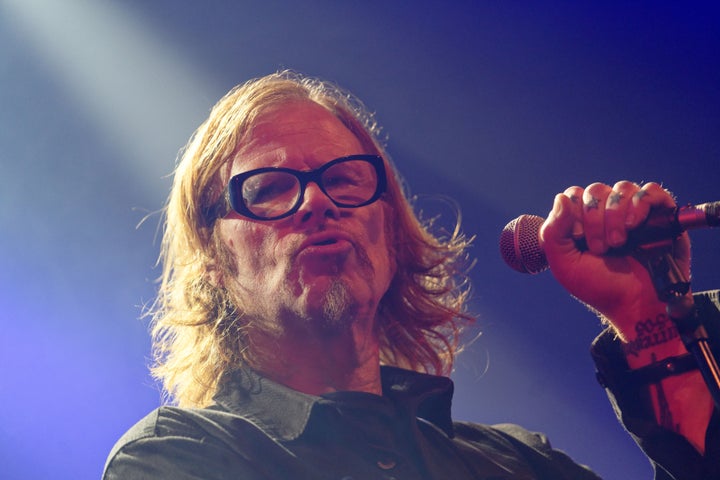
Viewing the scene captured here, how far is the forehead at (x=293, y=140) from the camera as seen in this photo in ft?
6.84

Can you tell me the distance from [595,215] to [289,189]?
825mm

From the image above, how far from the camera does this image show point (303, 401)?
1707mm

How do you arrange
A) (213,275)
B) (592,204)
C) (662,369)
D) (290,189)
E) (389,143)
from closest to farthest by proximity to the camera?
1. (592,204)
2. (662,369)
3. (290,189)
4. (213,275)
5. (389,143)

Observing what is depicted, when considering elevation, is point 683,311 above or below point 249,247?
below

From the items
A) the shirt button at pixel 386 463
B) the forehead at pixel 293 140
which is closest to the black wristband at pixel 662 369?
the shirt button at pixel 386 463

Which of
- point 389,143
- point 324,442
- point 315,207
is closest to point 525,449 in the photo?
point 324,442

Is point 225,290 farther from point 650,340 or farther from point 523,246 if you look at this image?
point 650,340

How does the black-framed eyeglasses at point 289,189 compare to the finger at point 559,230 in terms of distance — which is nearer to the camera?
the finger at point 559,230

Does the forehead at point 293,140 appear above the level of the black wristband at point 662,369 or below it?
above

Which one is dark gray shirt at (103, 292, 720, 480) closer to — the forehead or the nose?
the nose

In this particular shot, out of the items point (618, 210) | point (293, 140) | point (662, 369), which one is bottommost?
point (662, 369)

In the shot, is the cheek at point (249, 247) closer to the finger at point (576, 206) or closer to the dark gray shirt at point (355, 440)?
the dark gray shirt at point (355, 440)

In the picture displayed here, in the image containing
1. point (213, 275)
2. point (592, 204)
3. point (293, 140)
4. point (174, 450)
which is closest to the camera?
point (174, 450)

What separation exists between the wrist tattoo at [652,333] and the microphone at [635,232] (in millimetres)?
227
